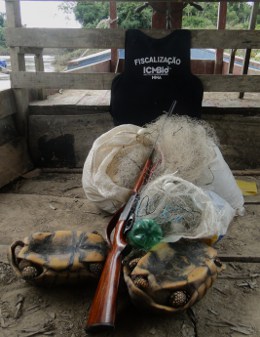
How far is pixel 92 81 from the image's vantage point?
291 centimetres

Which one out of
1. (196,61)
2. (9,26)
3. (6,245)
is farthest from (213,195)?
(196,61)

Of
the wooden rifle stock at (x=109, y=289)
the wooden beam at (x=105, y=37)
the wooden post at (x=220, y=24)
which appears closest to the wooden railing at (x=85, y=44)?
the wooden beam at (x=105, y=37)

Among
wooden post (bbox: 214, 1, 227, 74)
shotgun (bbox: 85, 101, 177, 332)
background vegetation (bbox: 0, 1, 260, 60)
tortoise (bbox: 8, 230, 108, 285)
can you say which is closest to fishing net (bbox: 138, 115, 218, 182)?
shotgun (bbox: 85, 101, 177, 332)

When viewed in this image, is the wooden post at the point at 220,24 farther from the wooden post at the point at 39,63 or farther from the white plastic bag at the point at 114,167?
the white plastic bag at the point at 114,167

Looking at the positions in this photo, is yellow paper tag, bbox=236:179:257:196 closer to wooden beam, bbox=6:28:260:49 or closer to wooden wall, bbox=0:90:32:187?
wooden beam, bbox=6:28:260:49

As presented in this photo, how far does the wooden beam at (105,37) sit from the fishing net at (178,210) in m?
1.49

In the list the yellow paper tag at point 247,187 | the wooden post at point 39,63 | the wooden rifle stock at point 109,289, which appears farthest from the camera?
the wooden post at point 39,63

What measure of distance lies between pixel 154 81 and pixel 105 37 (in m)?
0.52

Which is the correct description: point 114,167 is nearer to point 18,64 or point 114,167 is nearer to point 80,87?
point 80,87

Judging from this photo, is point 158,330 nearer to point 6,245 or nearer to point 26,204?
point 6,245

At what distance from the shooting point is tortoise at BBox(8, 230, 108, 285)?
1.49 metres

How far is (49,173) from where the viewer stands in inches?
122

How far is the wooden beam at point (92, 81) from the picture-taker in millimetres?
2846

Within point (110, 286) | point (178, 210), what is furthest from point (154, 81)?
point (110, 286)
